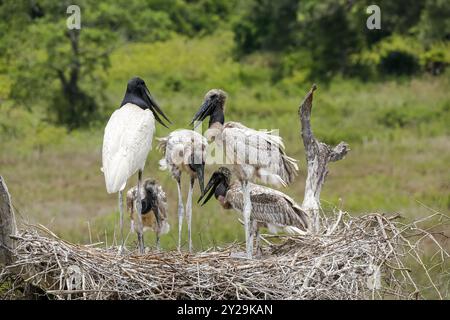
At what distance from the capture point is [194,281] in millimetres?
9195

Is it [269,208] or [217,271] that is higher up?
[269,208]

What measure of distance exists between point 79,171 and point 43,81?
172 inches

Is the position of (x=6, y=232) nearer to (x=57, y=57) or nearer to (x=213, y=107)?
(x=213, y=107)


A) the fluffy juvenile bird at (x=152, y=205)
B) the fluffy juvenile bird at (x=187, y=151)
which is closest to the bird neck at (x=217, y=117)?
the fluffy juvenile bird at (x=187, y=151)

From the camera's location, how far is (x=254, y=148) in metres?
10.3

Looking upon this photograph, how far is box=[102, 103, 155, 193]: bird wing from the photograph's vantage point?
9.92 meters

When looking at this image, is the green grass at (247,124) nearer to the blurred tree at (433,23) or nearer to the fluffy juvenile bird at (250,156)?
the blurred tree at (433,23)

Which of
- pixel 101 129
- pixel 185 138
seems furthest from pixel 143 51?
pixel 185 138

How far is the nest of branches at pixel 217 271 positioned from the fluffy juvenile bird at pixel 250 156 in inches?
30.0

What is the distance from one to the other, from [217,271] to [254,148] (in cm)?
144

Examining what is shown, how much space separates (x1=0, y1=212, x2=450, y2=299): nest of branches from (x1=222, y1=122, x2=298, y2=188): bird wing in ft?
2.79

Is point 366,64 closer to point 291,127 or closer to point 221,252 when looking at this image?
point 291,127

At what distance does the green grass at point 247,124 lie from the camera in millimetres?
19797

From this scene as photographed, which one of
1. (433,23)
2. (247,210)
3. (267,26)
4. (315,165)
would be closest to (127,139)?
(247,210)
